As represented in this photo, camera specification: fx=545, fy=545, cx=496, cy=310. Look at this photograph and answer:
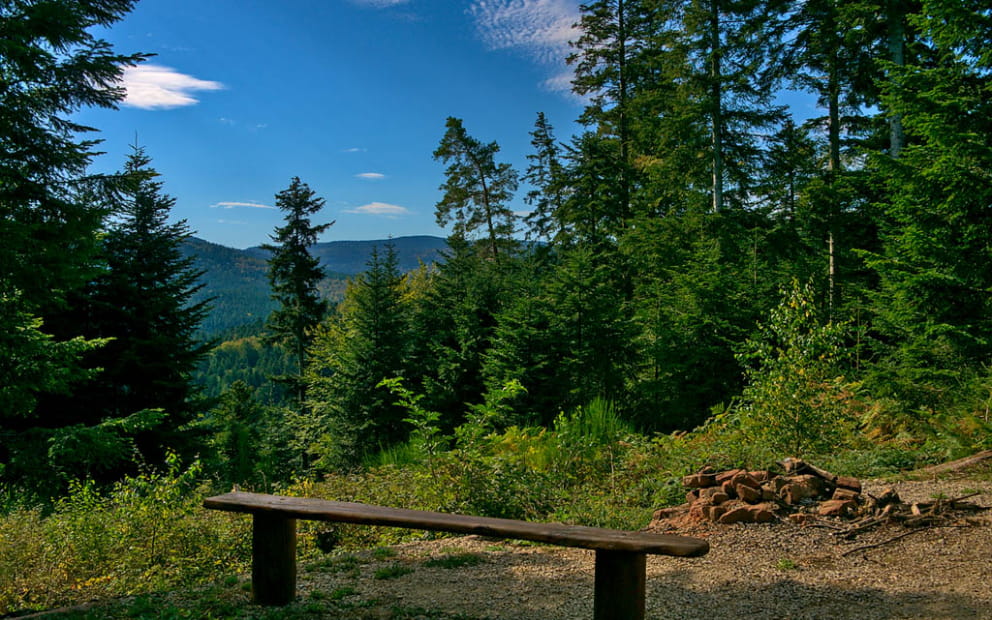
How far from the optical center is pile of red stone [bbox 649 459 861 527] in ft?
15.1

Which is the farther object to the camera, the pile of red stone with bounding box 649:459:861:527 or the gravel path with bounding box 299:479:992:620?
the pile of red stone with bounding box 649:459:861:527

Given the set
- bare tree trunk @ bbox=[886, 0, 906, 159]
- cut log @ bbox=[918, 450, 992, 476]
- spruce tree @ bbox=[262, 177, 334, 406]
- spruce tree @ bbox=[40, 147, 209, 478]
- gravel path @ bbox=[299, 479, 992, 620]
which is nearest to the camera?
gravel path @ bbox=[299, 479, 992, 620]

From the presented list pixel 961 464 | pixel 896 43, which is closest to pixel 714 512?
pixel 961 464

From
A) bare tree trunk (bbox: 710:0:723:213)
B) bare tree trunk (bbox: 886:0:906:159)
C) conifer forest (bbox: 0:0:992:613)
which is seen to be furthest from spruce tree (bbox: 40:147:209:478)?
bare tree trunk (bbox: 886:0:906:159)

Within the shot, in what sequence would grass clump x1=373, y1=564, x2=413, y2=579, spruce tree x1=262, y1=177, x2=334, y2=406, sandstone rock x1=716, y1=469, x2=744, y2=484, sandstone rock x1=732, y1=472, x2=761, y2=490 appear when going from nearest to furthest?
1. grass clump x1=373, y1=564, x2=413, y2=579
2. sandstone rock x1=732, y1=472, x2=761, y2=490
3. sandstone rock x1=716, y1=469, x2=744, y2=484
4. spruce tree x1=262, y1=177, x2=334, y2=406

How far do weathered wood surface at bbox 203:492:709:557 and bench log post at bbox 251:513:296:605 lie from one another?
0.13 metres

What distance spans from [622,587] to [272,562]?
2.21m

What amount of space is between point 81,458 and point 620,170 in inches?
635

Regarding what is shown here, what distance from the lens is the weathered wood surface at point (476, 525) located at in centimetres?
261

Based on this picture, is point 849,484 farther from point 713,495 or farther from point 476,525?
point 476,525

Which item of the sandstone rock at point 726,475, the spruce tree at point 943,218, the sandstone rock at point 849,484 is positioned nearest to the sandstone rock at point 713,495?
the sandstone rock at point 726,475

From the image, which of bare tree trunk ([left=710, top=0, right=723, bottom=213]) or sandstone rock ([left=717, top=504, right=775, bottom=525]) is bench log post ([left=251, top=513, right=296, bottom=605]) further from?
bare tree trunk ([left=710, top=0, right=723, bottom=213])

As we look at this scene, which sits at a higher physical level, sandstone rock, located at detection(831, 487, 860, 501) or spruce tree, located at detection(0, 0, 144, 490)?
spruce tree, located at detection(0, 0, 144, 490)

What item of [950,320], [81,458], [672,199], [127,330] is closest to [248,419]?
[127,330]
